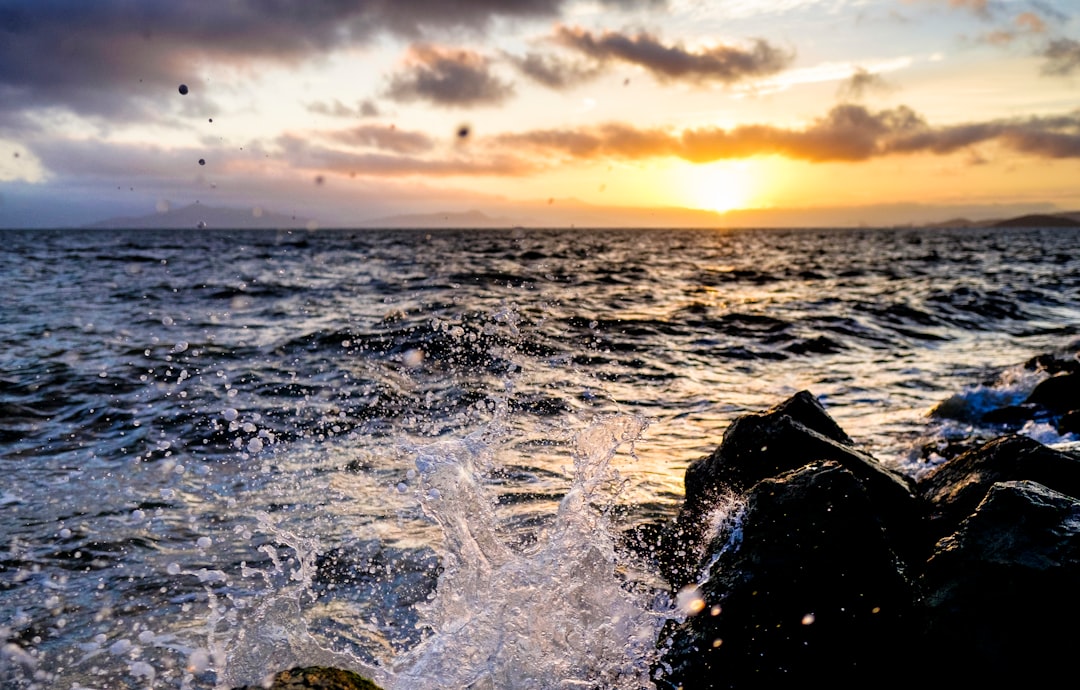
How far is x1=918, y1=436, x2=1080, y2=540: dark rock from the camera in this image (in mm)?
4285

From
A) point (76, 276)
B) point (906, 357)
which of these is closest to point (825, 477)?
point (906, 357)

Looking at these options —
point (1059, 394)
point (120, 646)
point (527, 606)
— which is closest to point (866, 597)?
point (527, 606)

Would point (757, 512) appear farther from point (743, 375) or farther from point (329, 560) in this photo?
point (743, 375)

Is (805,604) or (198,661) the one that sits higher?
(805,604)

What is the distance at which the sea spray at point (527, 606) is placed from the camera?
12.5ft

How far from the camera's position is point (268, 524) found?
564 cm

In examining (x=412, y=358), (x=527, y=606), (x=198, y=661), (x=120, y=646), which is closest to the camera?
(x=198, y=661)

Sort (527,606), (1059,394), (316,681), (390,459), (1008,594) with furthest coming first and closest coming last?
1. (1059,394)
2. (390,459)
3. (527,606)
4. (1008,594)
5. (316,681)

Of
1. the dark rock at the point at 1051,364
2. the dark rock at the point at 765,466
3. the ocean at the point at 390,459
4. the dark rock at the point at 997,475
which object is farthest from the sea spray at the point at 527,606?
the dark rock at the point at 1051,364

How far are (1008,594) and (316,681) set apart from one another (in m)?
3.30

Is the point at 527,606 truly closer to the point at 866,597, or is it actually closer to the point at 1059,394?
the point at 866,597

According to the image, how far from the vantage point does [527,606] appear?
434cm

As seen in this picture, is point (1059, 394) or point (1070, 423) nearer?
point (1070, 423)

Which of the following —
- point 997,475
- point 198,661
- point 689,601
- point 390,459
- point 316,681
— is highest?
point 997,475
